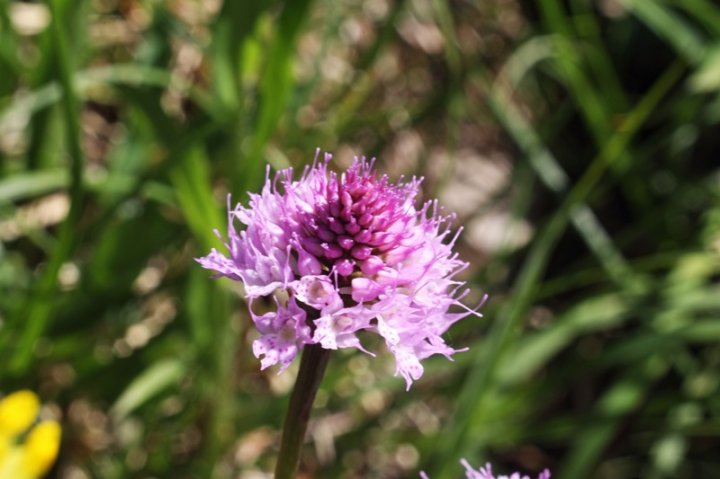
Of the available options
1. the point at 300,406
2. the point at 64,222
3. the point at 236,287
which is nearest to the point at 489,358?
the point at 236,287

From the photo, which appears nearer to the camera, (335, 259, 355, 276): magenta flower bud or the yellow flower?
(335, 259, 355, 276): magenta flower bud

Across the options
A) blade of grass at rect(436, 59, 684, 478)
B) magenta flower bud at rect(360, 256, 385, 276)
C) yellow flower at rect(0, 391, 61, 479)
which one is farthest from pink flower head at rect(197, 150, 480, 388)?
blade of grass at rect(436, 59, 684, 478)

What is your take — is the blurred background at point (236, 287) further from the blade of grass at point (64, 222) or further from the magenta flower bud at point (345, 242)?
the magenta flower bud at point (345, 242)

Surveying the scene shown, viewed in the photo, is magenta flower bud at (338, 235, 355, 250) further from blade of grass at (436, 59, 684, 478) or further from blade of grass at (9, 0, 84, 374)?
blade of grass at (436, 59, 684, 478)

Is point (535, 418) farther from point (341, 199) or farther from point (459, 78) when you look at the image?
point (341, 199)

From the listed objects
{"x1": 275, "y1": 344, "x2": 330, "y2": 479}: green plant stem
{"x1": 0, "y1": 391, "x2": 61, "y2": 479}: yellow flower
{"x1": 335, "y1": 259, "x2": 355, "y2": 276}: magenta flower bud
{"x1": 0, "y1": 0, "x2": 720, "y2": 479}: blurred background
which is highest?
{"x1": 0, "y1": 0, "x2": 720, "y2": 479}: blurred background

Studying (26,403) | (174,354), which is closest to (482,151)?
(174,354)
